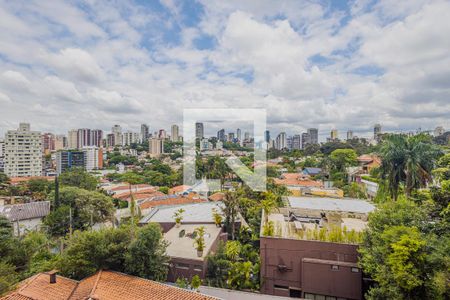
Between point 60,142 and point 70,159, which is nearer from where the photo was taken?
point 70,159

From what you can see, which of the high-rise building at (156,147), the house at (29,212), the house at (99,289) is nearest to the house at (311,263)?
the house at (99,289)

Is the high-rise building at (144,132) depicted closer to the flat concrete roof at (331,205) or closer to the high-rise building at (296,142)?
the high-rise building at (296,142)

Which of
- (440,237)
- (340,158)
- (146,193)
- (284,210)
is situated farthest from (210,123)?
(340,158)

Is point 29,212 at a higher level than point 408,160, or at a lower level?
lower

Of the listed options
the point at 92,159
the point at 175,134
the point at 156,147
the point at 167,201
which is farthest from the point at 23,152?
the point at 167,201

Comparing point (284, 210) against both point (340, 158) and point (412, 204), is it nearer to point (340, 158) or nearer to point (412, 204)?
point (412, 204)

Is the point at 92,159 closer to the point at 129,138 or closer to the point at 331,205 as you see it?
the point at 129,138
